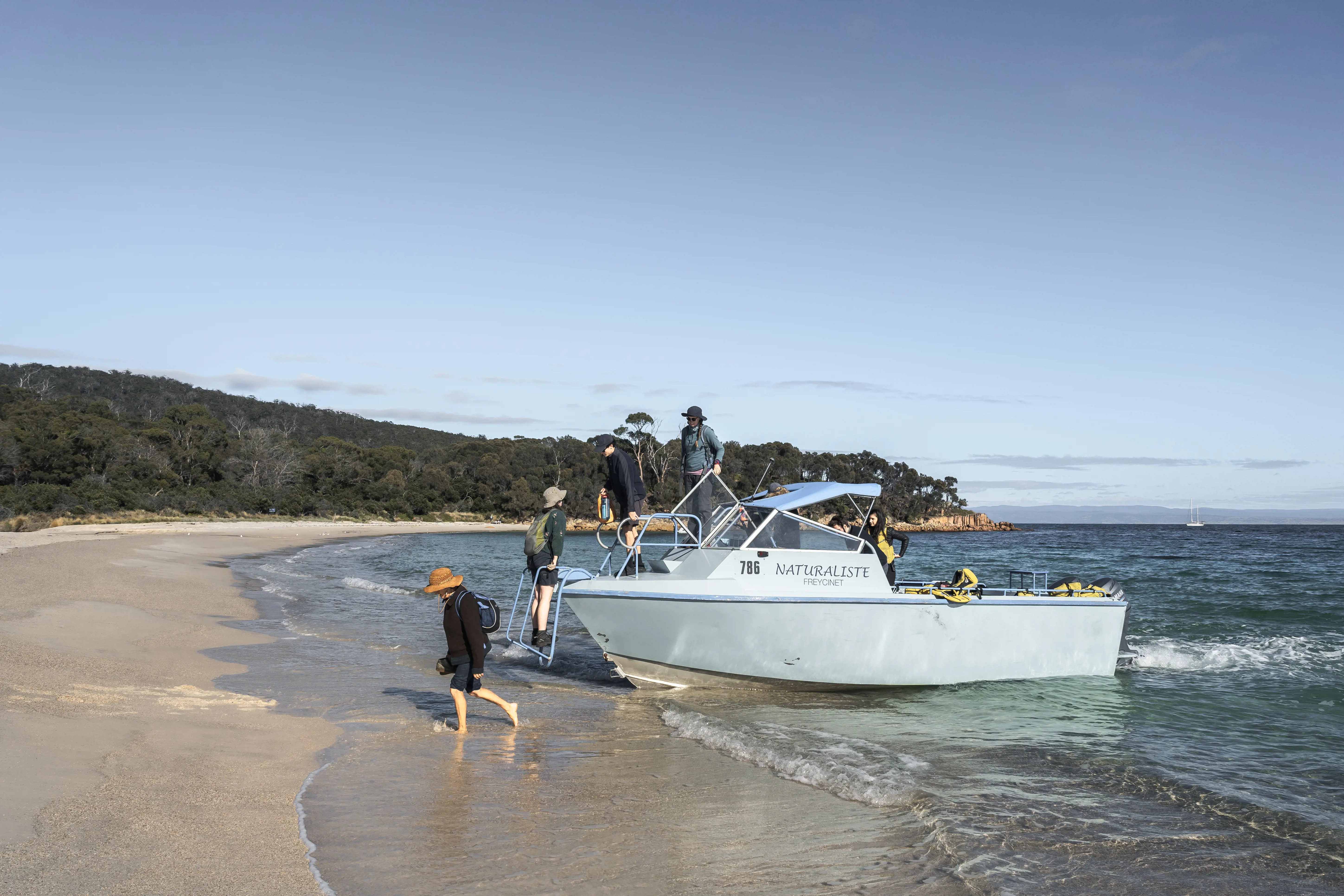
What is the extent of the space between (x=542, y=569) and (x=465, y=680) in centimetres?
307

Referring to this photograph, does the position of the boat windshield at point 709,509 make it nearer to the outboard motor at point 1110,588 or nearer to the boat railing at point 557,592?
the boat railing at point 557,592

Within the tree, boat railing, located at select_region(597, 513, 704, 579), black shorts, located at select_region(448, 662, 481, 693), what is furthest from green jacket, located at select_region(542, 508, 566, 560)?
the tree

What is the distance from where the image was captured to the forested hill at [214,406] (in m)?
113

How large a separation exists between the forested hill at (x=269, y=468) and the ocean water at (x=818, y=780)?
1455cm

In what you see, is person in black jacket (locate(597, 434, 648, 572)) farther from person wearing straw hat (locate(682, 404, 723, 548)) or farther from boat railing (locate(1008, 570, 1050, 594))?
boat railing (locate(1008, 570, 1050, 594))

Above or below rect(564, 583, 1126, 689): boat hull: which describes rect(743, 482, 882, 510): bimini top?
above

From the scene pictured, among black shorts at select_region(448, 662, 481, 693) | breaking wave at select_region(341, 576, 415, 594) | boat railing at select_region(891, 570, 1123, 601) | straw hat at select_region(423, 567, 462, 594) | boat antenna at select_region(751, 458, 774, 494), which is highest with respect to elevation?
boat antenna at select_region(751, 458, 774, 494)

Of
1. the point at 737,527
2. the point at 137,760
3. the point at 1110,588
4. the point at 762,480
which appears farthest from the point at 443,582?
the point at 1110,588

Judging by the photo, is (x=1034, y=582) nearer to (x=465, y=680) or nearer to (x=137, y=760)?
(x=465, y=680)

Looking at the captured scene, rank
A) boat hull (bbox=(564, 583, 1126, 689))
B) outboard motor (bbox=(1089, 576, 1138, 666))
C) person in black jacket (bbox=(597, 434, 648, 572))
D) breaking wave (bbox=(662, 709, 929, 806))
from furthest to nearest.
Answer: outboard motor (bbox=(1089, 576, 1138, 666)) → person in black jacket (bbox=(597, 434, 648, 572)) → boat hull (bbox=(564, 583, 1126, 689)) → breaking wave (bbox=(662, 709, 929, 806))

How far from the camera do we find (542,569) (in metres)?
10.4

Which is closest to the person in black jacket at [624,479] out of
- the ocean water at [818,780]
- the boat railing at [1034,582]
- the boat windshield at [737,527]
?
the boat windshield at [737,527]

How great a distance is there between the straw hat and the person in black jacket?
315 centimetres

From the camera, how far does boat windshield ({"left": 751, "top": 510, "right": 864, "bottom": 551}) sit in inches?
376
